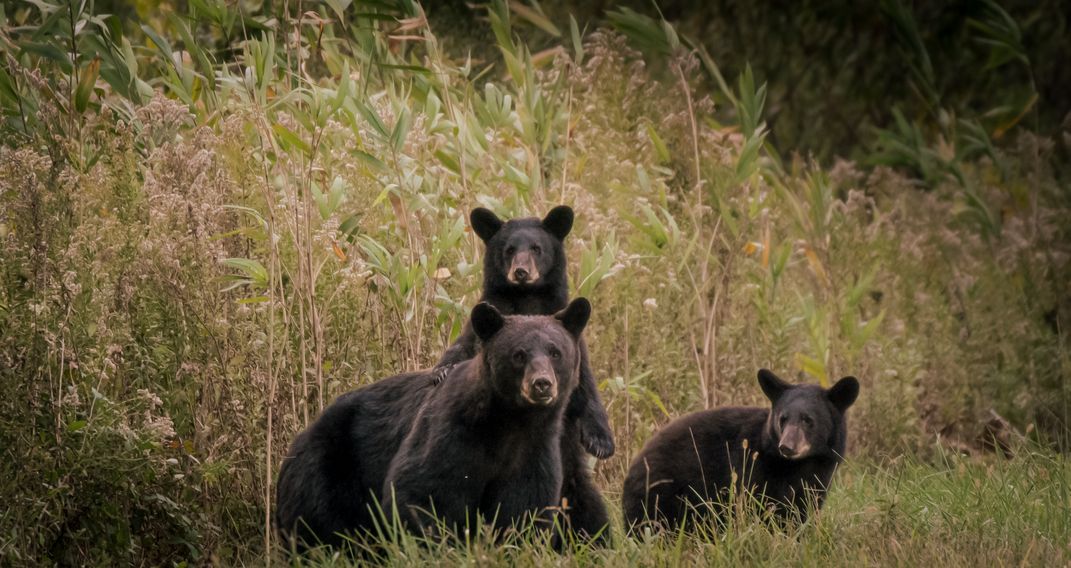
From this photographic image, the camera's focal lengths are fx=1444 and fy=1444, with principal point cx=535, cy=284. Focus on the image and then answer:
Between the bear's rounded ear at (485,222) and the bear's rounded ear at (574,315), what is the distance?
3.18 ft

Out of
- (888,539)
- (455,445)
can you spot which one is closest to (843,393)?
(888,539)

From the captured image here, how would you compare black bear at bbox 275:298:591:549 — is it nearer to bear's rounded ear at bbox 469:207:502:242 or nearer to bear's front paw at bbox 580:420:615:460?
bear's front paw at bbox 580:420:615:460

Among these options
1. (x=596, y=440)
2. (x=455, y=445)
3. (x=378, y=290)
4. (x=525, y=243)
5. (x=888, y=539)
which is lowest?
(x=888, y=539)

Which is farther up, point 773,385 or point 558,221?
point 558,221

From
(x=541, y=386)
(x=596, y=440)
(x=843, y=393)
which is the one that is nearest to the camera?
(x=541, y=386)

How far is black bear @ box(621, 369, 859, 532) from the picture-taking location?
573 centimetres

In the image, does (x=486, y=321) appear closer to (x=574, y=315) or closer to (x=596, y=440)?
(x=574, y=315)

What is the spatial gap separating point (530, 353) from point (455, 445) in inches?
15.4

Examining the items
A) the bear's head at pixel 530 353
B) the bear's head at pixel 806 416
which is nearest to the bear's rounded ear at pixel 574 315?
the bear's head at pixel 530 353

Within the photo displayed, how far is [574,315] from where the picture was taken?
505 centimetres

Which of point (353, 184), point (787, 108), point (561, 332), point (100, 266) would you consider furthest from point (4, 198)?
point (787, 108)

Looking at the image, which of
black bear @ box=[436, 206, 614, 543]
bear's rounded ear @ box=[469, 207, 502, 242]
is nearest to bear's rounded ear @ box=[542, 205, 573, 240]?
black bear @ box=[436, 206, 614, 543]

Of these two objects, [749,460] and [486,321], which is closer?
[486,321]

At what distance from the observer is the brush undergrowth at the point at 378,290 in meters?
5.14
